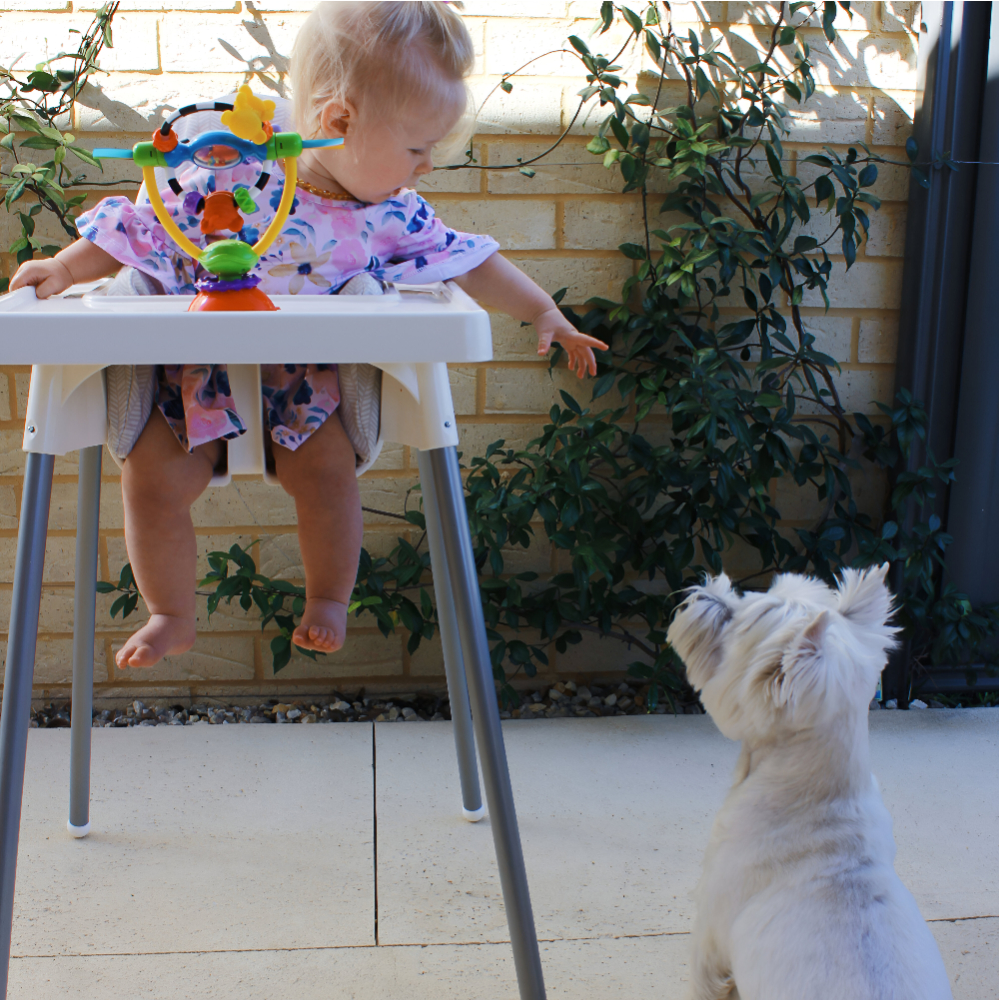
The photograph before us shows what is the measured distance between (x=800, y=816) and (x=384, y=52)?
1023 mm

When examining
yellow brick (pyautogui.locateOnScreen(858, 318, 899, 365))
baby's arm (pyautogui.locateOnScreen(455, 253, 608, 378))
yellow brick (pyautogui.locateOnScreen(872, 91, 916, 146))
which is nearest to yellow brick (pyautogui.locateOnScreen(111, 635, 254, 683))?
baby's arm (pyautogui.locateOnScreen(455, 253, 608, 378))

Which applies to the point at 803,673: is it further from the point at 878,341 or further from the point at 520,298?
the point at 878,341

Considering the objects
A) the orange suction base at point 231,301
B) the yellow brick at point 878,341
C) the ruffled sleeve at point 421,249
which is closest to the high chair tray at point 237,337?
the orange suction base at point 231,301

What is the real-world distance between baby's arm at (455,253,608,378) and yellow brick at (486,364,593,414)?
0.83 meters

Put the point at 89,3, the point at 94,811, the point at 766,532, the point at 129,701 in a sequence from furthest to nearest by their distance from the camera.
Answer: the point at 129,701 → the point at 766,532 → the point at 89,3 → the point at 94,811

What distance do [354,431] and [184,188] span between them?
0.39m

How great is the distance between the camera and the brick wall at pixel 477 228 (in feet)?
6.28

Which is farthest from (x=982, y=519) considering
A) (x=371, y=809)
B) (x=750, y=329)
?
(x=371, y=809)

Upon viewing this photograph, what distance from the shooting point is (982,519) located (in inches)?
88.5

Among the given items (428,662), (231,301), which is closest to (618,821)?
(428,662)

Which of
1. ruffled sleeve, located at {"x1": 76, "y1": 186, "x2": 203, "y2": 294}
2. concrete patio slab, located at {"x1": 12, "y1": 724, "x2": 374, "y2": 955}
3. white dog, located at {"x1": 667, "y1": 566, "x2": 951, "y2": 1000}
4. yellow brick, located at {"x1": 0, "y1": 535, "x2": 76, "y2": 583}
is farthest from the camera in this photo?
yellow brick, located at {"x1": 0, "y1": 535, "x2": 76, "y2": 583}

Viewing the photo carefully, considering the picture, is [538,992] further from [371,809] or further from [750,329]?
[750,329]

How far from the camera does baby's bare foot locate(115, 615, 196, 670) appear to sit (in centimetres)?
110

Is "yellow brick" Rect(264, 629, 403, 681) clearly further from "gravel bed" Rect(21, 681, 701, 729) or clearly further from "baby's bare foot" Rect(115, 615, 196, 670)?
"baby's bare foot" Rect(115, 615, 196, 670)
